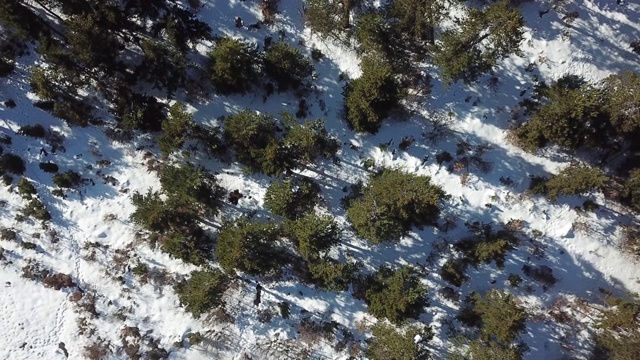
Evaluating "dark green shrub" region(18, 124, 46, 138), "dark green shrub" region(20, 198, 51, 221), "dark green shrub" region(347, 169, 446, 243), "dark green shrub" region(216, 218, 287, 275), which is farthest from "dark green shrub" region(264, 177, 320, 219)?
"dark green shrub" region(18, 124, 46, 138)

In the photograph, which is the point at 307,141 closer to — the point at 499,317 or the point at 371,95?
the point at 371,95

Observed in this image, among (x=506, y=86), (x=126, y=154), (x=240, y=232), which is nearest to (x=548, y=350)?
(x=506, y=86)

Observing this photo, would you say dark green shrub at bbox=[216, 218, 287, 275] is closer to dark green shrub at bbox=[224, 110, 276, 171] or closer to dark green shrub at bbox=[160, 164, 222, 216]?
dark green shrub at bbox=[160, 164, 222, 216]

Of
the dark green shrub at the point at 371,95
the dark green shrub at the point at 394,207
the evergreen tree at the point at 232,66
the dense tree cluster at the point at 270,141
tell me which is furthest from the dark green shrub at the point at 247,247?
the dark green shrub at the point at 371,95

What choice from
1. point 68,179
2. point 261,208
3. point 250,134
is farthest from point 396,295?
point 68,179

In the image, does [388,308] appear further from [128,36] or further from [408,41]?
[128,36]

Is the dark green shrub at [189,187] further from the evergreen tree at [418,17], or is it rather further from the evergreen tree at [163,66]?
the evergreen tree at [418,17]
